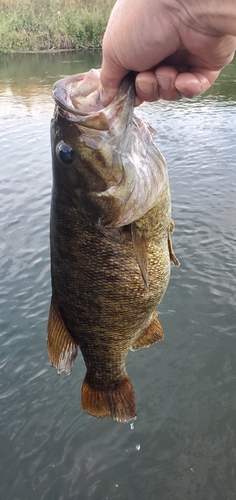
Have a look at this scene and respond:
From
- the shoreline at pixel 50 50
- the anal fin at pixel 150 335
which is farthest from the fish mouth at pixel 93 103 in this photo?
the shoreline at pixel 50 50

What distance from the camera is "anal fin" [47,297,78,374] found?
86.6 inches

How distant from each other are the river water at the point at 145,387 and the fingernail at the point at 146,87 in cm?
359

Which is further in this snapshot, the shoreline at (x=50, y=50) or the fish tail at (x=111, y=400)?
the shoreline at (x=50, y=50)

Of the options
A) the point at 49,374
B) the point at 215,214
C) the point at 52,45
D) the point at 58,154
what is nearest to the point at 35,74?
the point at 52,45

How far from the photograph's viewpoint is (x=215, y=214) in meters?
7.80

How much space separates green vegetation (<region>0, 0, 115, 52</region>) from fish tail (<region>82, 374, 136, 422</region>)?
40102mm

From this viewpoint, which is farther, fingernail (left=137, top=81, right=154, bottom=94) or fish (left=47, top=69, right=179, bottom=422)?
fish (left=47, top=69, right=179, bottom=422)

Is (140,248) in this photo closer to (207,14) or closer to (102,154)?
(102,154)

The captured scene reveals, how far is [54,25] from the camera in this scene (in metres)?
38.4

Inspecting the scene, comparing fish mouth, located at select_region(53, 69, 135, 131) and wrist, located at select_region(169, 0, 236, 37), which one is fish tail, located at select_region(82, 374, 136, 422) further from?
wrist, located at select_region(169, 0, 236, 37)

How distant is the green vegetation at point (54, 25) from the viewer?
1481 inches

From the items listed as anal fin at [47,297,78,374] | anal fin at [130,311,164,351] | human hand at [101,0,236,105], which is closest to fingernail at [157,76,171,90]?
human hand at [101,0,236,105]

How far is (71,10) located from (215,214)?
3889 centimetres

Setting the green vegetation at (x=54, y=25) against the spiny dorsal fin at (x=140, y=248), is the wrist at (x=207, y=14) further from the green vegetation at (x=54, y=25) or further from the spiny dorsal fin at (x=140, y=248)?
the green vegetation at (x=54, y=25)
